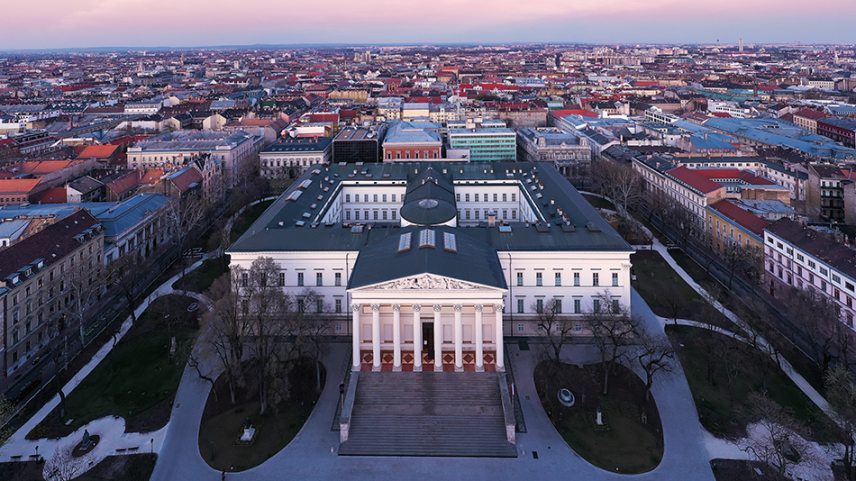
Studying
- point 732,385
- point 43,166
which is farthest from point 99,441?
point 43,166

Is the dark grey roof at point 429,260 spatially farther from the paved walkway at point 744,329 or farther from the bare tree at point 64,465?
the bare tree at point 64,465

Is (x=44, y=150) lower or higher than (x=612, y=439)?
higher

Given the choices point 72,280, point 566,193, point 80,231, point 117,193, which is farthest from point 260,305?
point 117,193

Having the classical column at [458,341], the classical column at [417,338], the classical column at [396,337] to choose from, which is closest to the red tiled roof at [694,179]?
the classical column at [458,341]

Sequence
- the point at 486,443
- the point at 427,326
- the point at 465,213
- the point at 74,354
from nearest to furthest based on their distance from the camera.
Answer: the point at 486,443 < the point at 427,326 < the point at 74,354 < the point at 465,213

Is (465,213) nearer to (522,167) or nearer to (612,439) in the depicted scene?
(522,167)

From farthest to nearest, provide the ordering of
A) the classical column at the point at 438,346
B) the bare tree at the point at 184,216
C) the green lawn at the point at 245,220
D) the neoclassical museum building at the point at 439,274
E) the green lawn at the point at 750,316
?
the green lawn at the point at 245,220 → the bare tree at the point at 184,216 → the green lawn at the point at 750,316 → the classical column at the point at 438,346 → the neoclassical museum building at the point at 439,274

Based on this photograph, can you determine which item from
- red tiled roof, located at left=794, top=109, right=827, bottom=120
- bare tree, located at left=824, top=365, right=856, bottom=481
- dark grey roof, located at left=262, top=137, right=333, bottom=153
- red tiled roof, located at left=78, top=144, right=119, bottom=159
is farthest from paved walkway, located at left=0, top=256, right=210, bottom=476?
red tiled roof, located at left=794, top=109, right=827, bottom=120
